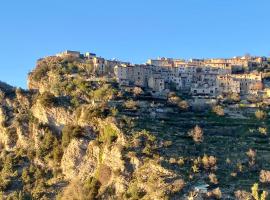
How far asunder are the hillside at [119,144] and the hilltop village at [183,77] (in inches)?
131

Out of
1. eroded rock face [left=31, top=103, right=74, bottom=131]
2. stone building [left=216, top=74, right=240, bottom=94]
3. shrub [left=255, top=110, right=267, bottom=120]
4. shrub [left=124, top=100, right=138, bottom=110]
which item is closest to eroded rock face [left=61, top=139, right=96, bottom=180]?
eroded rock face [left=31, top=103, right=74, bottom=131]

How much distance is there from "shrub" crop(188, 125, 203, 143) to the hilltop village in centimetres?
1472

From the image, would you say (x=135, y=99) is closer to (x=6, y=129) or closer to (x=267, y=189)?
(x=6, y=129)

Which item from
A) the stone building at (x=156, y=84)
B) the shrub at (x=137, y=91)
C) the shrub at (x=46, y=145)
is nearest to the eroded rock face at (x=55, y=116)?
the shrub at (x=46, y=145)

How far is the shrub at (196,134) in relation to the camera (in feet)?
279

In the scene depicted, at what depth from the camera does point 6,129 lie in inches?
3866

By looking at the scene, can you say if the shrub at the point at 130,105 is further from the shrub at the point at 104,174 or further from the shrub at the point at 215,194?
the shrub at the point at 215,194

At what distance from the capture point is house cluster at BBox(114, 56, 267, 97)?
10494 cm

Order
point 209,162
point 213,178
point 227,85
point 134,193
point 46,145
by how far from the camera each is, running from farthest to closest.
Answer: point 227,85 → point 46,145 → point 209,162 → point 213,178 → point 134,193

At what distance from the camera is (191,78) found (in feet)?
369

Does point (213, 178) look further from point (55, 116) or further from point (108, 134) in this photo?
point (55, 116)

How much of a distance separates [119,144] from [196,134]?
1012 cm

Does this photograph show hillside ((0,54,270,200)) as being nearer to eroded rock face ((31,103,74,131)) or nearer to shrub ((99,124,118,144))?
eroded rock face ((31,103,74,131))

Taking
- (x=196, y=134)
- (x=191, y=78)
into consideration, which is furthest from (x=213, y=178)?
(x=191, y=78)
